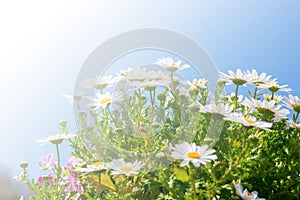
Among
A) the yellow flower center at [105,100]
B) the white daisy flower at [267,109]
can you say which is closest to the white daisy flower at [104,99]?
the yellow flower center at [105,100]

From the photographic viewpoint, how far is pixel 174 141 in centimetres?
160

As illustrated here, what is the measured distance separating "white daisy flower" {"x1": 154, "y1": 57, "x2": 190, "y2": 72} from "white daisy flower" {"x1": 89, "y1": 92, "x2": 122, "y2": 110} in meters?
0.18

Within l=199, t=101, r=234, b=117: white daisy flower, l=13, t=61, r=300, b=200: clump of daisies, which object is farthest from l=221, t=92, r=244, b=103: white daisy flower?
l=199, t=101, r=234, b=117: white daisy flower

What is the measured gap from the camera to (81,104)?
5.96ft

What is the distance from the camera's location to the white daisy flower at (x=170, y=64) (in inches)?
70.3

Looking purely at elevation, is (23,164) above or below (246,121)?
below

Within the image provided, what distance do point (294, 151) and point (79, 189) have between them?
0.71 meters

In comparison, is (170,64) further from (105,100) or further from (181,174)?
(181,174)

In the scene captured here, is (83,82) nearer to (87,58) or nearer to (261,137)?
(87,58)

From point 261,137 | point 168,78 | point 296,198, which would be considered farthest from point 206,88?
point 296,198

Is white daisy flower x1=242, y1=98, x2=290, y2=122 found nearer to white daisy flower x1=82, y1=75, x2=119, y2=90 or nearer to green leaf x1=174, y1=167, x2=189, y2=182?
green leaf x1=174, y1=167, x2=189, y2=182

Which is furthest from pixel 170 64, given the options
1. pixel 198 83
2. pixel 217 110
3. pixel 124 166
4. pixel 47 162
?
pixel 47 162

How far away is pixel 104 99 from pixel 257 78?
1.72ft

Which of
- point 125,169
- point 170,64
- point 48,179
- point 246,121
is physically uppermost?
point 170,64
